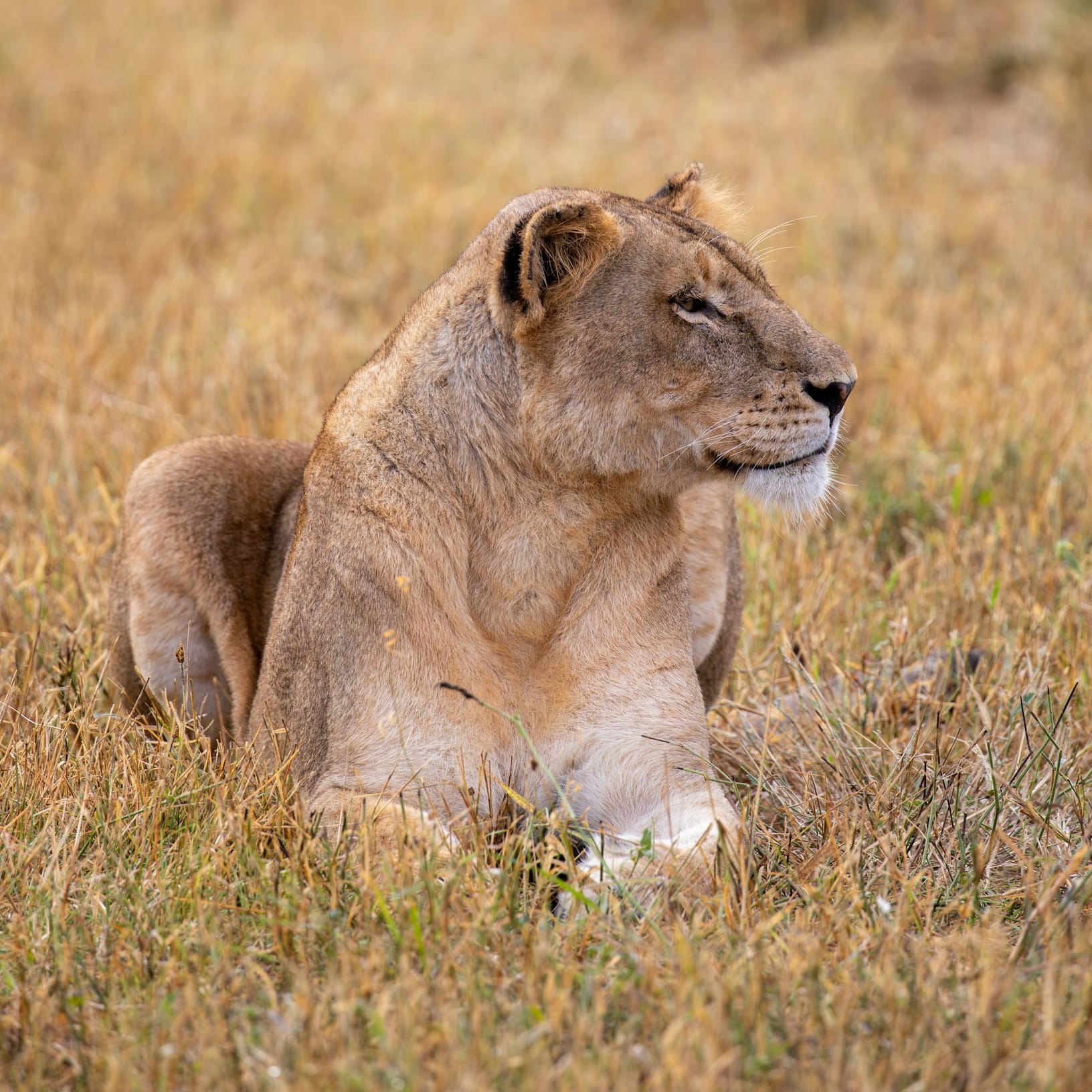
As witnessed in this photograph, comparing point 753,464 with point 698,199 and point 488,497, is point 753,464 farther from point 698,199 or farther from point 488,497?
point 698,199

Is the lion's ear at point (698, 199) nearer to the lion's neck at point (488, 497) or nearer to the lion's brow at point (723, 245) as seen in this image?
the lion's brow at point (723, 245)

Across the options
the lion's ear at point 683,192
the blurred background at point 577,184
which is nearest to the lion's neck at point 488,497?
the lion's ear at point 683,192

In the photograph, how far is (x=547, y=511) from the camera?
3.26 metres

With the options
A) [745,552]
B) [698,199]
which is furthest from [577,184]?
[698,199]

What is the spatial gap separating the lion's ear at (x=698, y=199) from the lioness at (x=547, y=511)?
1.52ft

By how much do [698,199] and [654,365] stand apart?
0.89 m

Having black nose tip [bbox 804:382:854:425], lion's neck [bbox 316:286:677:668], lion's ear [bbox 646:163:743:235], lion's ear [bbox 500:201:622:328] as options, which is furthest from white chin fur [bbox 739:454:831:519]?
lion's ear [bbox 646:163:743:235]

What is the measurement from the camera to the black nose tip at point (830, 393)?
3.28m

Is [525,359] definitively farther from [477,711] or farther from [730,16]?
[730,16]

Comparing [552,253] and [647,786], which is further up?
[552,253]

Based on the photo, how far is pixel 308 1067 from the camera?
2246mm

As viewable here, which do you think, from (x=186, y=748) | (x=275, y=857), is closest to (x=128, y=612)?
(x=186, y=748)

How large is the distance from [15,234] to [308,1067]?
687 centimetres

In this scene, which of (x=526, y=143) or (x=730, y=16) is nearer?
(x=526, y=143)
